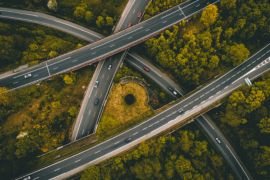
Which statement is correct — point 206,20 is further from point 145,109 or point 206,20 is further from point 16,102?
point 16,102

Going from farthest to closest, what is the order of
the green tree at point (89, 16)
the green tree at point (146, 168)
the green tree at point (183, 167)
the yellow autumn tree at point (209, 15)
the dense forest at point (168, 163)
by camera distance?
the green tree at point (89, 16) < the yellow autumn tree at point (209, 15) < the green tree at point (183, 167) < the dense forest at point (168, 163) < the green tree at point (146, 168)

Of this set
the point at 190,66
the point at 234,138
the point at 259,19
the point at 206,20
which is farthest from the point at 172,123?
the point at 259,19

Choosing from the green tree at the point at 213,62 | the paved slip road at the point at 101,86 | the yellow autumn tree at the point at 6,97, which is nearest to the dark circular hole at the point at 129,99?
the paved slip road at the point at 101,86

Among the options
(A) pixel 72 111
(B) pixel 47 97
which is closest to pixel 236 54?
(A) pixel 72 111

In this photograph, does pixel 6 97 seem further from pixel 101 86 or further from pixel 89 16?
pixel 89 16

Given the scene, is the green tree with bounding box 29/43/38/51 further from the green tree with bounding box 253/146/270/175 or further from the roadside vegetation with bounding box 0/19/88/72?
the green tree with bounding box 253/146/270/175

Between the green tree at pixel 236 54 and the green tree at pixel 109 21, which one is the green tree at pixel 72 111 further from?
the green tree at pixel 236 54
